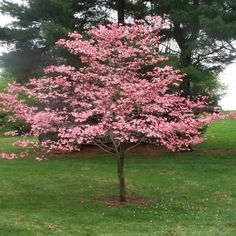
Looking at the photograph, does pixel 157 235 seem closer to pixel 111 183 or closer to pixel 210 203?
pixel 210 203

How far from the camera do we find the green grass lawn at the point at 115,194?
9750 mm

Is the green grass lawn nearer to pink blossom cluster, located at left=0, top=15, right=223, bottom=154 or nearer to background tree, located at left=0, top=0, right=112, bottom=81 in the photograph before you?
pink blossom cluster, located at left=0, top=15, right=223, bottom=154

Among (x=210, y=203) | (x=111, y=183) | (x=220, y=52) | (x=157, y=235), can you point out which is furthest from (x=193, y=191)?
(x=220, y=52)

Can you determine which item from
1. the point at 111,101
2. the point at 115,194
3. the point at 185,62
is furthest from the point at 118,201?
the point at 185,62

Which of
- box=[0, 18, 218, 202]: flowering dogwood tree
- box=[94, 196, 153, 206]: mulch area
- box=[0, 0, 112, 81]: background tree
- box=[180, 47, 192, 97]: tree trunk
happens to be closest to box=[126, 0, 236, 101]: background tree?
box=[180, 47, 192, 97]: tree trunk

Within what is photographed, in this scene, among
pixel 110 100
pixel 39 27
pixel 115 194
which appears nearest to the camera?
pixel 110 100

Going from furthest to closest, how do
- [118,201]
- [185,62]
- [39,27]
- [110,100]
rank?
[185,62] < [39,27] < [118,201] < [110,100]

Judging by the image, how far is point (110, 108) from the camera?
11.5 m

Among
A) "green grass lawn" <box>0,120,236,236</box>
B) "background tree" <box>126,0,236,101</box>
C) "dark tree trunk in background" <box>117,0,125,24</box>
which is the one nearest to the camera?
"green grass lawn" <box>0,120,236,236</box>

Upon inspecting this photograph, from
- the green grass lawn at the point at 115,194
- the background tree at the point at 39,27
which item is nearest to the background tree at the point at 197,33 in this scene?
the background tree at the point at 39,27

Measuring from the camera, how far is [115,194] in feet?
44.1

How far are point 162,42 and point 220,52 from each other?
10.4 ft

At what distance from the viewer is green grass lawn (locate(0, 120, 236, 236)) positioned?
9.75 meters

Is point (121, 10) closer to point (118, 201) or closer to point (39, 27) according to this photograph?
point (39, 27)
